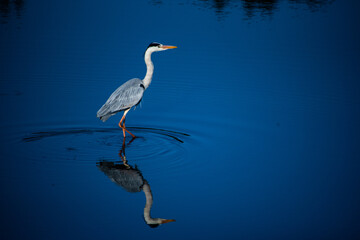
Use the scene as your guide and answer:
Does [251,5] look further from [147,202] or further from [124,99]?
[147,202]

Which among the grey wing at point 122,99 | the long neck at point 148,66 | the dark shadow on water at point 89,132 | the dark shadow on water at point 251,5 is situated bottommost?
the dark shadow on water at point 89,132

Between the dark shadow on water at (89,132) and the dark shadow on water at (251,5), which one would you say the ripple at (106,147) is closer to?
the dark shadow on water at (89,132)

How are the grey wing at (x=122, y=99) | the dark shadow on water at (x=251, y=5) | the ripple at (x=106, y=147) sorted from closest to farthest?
the ripple at (x=106, y=147) < the grey wing at (x=122, y=99) < the dark shadow on water at (x=251, y=5)

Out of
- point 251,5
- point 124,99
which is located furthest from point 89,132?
point 251,5

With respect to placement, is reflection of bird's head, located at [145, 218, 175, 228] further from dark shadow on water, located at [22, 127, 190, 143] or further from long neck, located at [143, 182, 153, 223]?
dark shadow on water, located at [22, 127, 190, 143]

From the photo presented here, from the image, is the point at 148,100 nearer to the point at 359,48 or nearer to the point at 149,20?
the point at 149,20

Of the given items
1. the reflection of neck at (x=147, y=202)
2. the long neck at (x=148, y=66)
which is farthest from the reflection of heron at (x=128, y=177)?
the long neck at (x=148, y=66)

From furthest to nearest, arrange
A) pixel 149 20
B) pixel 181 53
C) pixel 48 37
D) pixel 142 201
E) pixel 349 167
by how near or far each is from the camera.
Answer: pixel 149 20 < pixel 48 37 < pixel 181 53 < pixel 349 167 < pixel 142 201

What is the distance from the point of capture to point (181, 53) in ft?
48.7

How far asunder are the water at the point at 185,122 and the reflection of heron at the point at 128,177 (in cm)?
5

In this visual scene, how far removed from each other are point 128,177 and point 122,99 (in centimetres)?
264

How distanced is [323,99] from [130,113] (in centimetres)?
497

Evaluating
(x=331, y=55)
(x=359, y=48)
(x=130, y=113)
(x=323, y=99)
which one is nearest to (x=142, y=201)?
(x=130, y=113)

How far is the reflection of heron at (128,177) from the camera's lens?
679 cm
